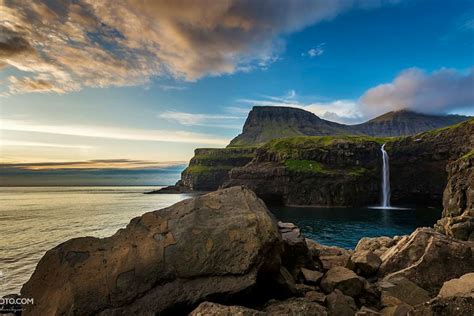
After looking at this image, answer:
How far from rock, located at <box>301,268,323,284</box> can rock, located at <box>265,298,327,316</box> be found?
3.13 metres

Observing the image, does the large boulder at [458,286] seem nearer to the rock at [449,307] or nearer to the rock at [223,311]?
the rock at [449,307]

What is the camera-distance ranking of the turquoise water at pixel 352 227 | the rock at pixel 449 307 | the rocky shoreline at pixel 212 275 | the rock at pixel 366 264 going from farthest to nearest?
the turquoise water at pixel 352 227 → the rock at pixel 366 264 → the rocky shoreline at pixel 212 275 → the rock at pixel 449 307

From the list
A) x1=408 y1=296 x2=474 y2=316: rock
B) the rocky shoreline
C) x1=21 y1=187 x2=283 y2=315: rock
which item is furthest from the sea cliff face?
x1=408 y1=296 x2=474 y2=316: rock

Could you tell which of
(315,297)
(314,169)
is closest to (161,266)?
(315,297)

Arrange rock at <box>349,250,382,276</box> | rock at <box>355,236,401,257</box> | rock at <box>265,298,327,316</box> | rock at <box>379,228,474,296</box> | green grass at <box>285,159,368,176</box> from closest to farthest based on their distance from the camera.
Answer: rock at <box>265,298,327,316</box> → rock at <box>379,228,474,296</box> → rock at <box>349,250,382,276</box> → rock at <box>355,236,401,257</box> → green grass at <box>285,159,368,176</box>

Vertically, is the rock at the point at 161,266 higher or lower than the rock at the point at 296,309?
higher

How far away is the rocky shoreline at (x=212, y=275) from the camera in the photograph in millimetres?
10539

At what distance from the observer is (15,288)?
84.3 ft

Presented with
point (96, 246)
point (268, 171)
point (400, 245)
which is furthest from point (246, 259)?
point (268, 171)

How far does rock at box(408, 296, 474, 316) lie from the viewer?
7445 mm

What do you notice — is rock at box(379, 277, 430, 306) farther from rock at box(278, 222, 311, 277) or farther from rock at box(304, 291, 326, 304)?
rock at box(278, 222, 311, 277)

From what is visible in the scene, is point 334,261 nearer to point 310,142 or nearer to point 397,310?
point 397,310

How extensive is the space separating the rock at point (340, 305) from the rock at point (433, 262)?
359 cm

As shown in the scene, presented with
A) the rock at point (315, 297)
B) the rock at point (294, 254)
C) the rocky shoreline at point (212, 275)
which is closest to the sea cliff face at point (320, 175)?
the rock at point (294, 254)
